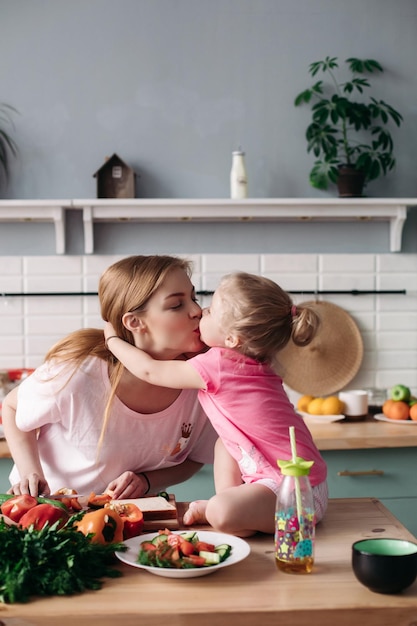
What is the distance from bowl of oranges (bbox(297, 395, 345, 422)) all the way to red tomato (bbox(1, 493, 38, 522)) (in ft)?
6.14

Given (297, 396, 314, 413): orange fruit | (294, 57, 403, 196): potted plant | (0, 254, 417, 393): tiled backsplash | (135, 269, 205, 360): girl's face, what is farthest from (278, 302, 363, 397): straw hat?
(135, 269, 205, 360): girl's face

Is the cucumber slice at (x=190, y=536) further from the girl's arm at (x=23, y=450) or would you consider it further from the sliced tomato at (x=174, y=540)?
the girl's arm at (x=23, y=450)

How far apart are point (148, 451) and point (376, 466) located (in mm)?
1344

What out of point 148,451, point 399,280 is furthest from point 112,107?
point 148,451

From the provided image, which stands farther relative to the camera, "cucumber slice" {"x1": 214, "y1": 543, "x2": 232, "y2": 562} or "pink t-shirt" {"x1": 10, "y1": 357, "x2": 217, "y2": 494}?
"pink t-shirt" {"x1": 10, "y1": 357, "x2": 217, "y2": 494}

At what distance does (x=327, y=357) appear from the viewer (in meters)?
3.56

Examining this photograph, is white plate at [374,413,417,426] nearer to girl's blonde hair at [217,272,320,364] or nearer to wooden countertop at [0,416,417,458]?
wooden countertop at [0,416,417,458]

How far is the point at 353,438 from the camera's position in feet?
9.65

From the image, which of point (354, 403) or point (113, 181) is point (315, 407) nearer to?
point (354, 403)

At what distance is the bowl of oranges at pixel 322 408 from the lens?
10.4ft

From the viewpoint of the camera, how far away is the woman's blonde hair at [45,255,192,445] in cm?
187

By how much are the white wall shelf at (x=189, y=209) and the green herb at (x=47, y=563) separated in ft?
7.05

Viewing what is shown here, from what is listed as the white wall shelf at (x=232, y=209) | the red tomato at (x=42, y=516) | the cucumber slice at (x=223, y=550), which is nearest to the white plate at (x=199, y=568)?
the cucumber slice at (x=223, y=550)

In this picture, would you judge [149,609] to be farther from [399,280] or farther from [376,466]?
[399,280]
